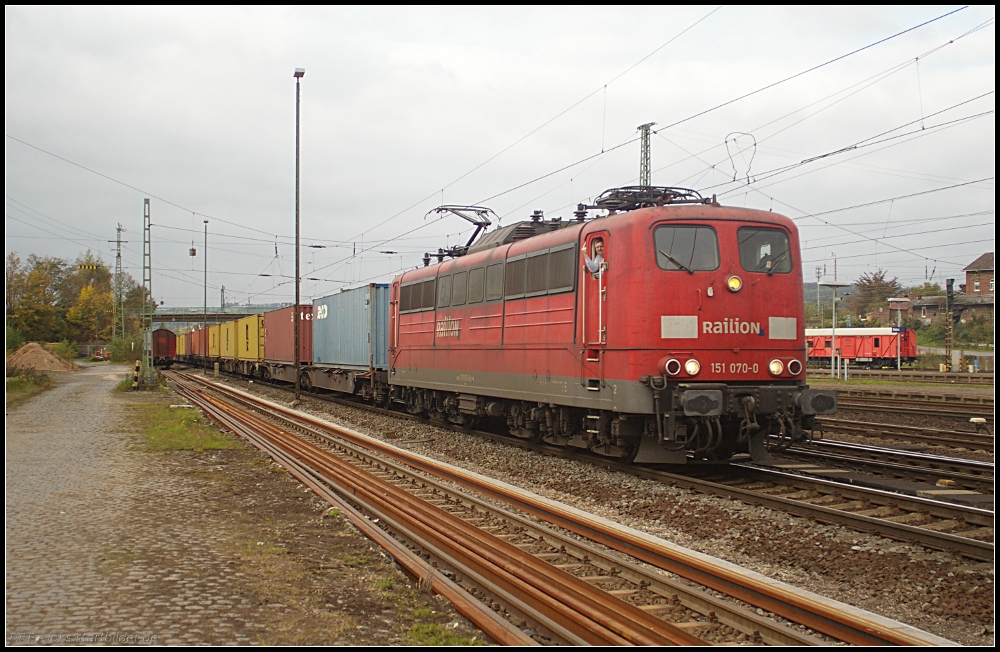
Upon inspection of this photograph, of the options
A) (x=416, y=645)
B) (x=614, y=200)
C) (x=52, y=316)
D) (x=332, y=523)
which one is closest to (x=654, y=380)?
(x=614, y=200)

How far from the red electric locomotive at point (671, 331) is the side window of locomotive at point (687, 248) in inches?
0.5

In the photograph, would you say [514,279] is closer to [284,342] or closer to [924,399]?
[924,399]

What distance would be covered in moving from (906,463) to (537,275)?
20.8 feet

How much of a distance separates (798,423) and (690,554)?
4.48 metres

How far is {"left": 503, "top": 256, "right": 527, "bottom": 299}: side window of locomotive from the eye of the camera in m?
13.1

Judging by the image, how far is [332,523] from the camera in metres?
8.53

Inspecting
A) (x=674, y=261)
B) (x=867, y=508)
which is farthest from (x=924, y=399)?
(x=867, y=508)

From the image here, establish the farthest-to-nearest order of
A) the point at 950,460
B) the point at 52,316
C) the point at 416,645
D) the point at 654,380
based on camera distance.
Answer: the point at 52,316, the point at 950,460, the point at 654,380, the point at 416,645

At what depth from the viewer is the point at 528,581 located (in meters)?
6.17

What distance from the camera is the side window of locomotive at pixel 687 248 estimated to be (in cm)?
1023

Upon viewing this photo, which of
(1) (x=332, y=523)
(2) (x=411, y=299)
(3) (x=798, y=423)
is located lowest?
(1) (x=332, y=523)

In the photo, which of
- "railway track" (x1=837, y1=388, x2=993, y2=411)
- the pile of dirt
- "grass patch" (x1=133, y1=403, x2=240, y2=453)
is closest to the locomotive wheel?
"grass patch" (x1=133, y1=403, x2=240, y2=453)

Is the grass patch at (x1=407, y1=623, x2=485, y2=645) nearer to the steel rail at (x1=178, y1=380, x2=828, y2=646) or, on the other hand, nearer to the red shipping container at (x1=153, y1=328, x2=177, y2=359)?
the steel rail at (x1=178, y1=380, x2=828, y2=646)

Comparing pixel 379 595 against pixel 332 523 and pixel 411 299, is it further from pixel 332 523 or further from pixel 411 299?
pixel 411 299
